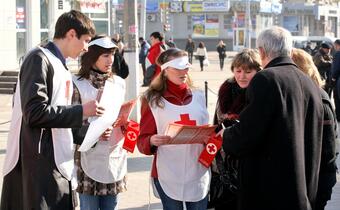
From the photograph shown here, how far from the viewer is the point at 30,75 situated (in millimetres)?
3891

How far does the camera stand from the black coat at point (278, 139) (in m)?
4.12

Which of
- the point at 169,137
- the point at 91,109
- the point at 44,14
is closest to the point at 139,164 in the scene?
the point at 169,137

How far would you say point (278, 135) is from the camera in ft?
13.6

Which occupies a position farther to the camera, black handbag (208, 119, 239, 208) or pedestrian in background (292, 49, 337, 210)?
black handbag (208, 119, 239, 208)

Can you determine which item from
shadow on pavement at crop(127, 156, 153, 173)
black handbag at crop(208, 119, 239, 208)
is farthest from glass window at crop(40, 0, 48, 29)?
black handbag at crop(208, 119, 239, 208)

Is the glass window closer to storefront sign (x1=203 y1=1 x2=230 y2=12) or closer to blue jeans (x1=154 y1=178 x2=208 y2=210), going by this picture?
blue jeans (x1=154 y1=178 x2=208 y2=210)

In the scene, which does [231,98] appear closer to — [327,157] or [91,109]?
[327,157]

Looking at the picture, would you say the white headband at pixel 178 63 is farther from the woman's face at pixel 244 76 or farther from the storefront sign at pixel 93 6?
the storefront sign at pixel 93 6

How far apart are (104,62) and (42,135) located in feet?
4.83

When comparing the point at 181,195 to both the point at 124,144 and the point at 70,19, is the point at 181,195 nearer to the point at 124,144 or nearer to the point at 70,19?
the point at 124,144

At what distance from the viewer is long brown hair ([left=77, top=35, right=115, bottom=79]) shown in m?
5.30

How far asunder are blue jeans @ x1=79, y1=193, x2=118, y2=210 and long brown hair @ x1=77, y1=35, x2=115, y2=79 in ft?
2.93

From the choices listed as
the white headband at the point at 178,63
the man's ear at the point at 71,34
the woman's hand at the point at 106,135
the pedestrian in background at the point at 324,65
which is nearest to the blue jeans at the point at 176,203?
the woman's hand at the point at 106,135

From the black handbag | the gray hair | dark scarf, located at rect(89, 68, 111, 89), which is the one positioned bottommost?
the black handbag
